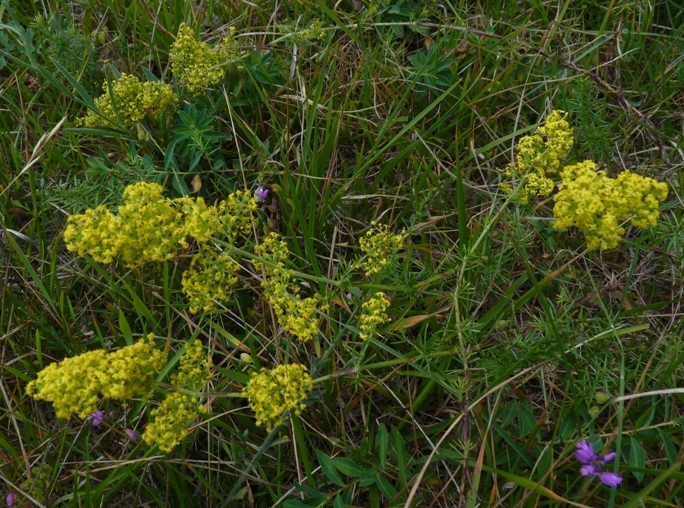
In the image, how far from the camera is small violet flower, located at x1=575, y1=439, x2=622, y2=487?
6.84 ft

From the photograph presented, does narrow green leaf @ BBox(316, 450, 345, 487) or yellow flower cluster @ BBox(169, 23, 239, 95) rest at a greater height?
yellow flower cluster @ BBox(169, 23, 239, 95)

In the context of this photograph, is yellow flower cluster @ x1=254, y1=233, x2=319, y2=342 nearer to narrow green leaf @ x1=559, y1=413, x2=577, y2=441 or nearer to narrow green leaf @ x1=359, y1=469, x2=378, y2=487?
narrow green leaf @ x1=359, y1=469, x2=378, y2=487

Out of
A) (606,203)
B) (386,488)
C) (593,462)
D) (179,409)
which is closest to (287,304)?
(179,409)

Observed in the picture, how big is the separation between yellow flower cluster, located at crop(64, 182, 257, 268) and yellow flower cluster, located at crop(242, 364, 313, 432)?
46 centimetres

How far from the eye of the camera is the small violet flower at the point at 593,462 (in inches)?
82.0

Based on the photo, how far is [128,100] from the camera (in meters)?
2.98

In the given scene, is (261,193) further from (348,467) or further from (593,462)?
(593,462)

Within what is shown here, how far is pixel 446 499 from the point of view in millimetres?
2387

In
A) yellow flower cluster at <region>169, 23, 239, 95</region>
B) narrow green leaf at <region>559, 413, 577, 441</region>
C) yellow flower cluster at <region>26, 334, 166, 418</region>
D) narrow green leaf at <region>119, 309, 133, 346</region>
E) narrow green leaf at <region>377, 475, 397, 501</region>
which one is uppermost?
yellow flower cluster at <region>169, 23, 239, 95</region>

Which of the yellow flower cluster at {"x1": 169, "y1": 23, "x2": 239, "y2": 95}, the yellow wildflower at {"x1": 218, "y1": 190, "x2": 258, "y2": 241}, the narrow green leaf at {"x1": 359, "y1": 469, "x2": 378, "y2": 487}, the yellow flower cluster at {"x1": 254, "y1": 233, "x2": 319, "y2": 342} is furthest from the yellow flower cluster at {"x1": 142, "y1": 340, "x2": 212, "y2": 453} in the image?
the yellow flower cluster at {"x1": 169, "y1": 23, "x2": 239, "y2": 95}

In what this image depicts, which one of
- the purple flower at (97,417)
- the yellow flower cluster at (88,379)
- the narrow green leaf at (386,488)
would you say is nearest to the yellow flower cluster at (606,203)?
the narrow green leaf at (386,488)

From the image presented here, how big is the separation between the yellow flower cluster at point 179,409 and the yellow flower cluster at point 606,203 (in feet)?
4.00

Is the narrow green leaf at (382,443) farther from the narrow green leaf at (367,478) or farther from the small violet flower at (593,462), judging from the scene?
the small violet flower at (593,462)

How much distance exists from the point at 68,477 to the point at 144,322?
66 centimetres
